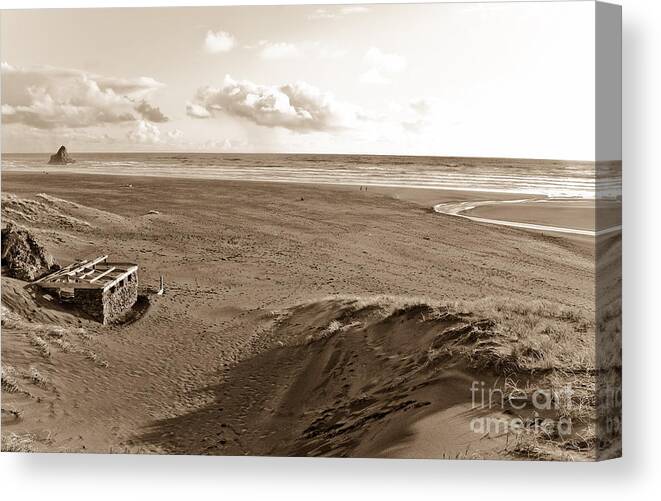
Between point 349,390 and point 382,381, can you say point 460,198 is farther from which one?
point 349,390

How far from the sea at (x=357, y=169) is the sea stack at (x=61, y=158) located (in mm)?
62

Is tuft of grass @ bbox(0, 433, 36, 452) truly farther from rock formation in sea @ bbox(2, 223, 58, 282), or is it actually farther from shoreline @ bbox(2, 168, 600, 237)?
shoreline @ bbox(2, 168, 600, 237)

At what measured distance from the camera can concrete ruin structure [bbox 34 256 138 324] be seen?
987cm

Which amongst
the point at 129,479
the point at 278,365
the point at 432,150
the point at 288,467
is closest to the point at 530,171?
the point at 432,150

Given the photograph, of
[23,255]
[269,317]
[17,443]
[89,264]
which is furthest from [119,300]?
[17,443]

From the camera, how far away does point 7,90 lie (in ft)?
32.1

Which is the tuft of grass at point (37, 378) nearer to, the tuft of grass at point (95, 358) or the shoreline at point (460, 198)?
the tuft of grass at point (95, 358)

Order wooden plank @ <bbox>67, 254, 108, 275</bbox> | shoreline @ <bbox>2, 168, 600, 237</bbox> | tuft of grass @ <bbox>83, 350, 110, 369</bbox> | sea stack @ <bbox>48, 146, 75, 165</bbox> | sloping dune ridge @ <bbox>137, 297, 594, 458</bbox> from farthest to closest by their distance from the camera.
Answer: wooden plank @ <bbox>67, 254, 108, 275</bbox>
sea stack @ <bbox>48, 146, 75, 165</bbox>
tuft of grass @ <bbox>83, 350, 110, 369</bbox>
shoreline @ <bbox>2, 168, 600, 237</bbox>
sloping dune ridge @ <bbox>137, 297, 594, 458</bbox>

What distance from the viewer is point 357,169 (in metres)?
9.78

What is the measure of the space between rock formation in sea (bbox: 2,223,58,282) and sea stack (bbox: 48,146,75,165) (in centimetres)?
96

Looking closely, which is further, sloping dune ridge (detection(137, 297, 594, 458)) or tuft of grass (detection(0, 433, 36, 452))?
tuft of grass (detection(0, 433, 36, 452))

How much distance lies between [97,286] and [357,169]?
3539mm

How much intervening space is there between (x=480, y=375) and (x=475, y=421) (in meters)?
0.52

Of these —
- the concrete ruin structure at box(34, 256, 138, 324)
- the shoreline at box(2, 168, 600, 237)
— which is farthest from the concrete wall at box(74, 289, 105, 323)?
the shoreline at box(2, 168, 600, 237)
